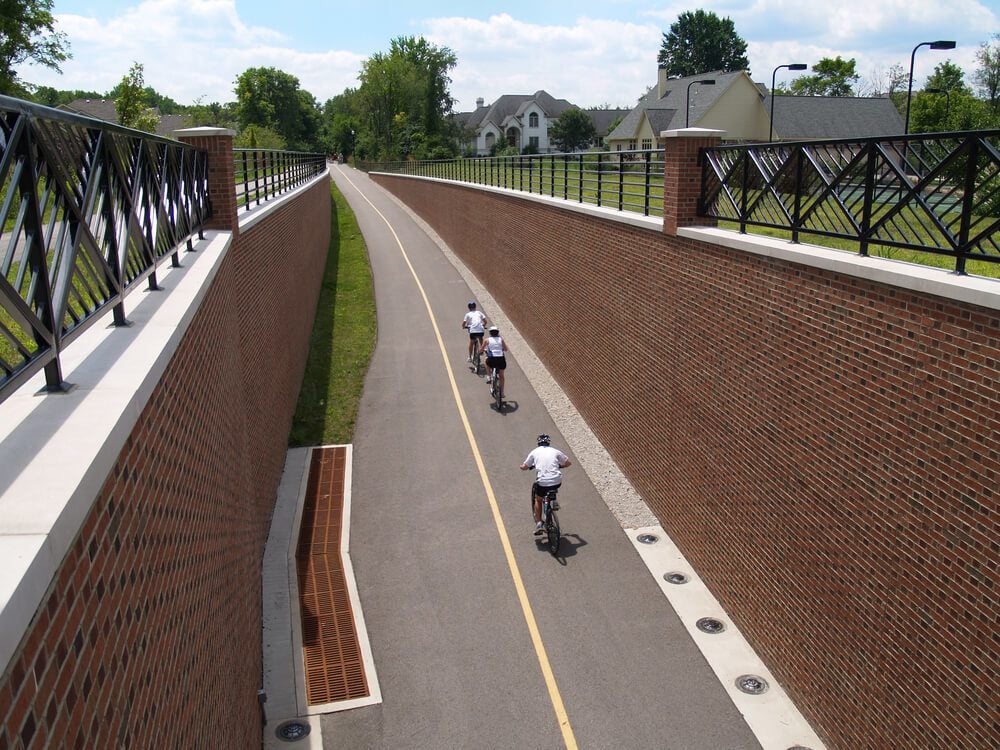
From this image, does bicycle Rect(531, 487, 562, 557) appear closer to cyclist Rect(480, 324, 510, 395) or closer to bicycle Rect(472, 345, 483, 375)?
cyclist Rect(480, 324, 510, 395)

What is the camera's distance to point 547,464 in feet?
40.0

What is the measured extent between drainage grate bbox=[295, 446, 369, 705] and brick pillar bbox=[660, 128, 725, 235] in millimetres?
6869

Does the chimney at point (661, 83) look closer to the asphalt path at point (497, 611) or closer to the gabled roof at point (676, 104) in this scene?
the gabled roof at point (676, 104)

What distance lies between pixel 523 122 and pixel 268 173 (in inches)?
3509

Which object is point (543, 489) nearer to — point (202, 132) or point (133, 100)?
point (202, 132)

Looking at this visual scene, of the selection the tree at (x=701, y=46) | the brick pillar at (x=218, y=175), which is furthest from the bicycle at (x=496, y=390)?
the tree at (x=701, y=46)

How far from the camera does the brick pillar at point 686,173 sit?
11695 millimetres

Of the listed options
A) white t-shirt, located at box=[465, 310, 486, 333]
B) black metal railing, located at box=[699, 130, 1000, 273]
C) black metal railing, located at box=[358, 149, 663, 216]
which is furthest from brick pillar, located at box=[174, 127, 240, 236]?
white t-shirt, located at box=[465, 310, 486, 333]

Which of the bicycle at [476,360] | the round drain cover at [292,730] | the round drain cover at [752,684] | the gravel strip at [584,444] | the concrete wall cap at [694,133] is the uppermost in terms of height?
the concrete wall cap at [694,133]

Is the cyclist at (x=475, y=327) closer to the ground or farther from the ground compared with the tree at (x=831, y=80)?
closer to the ground

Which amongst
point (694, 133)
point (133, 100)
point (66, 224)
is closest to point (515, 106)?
point (133, 100)

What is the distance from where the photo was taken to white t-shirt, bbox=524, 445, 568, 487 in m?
12.1

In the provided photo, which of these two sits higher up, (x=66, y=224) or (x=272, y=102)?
(x=272, y=102)

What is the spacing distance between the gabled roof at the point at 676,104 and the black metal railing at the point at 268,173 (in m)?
35.2
